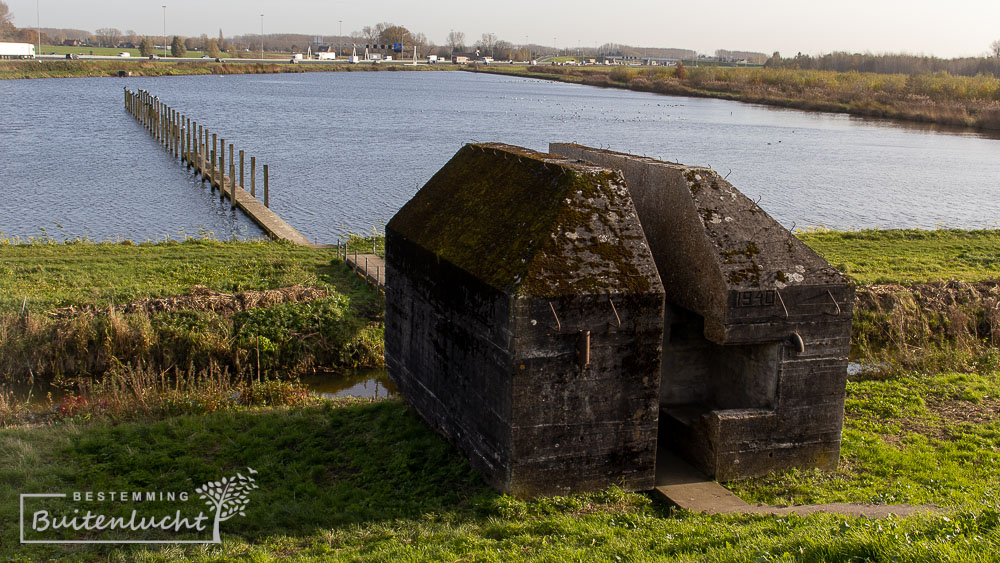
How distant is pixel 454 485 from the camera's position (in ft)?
30.9

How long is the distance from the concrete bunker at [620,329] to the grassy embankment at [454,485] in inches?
17.9

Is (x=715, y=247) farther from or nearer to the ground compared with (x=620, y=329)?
farther from the ground

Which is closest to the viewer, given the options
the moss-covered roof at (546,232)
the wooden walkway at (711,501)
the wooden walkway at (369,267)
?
the wooden walkway at (711,501)

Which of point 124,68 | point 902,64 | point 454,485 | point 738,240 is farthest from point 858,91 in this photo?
point 124,68

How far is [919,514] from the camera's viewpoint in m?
7.32

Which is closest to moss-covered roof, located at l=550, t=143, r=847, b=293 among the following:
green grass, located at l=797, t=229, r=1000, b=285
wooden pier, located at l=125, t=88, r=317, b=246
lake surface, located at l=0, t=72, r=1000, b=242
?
lake surface, located at l=0, t=72, r=1000, b=242

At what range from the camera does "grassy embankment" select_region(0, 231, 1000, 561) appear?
6.97m

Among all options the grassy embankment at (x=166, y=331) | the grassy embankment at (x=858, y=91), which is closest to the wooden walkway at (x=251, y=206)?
the grassy embankment at (x=166, y=331)

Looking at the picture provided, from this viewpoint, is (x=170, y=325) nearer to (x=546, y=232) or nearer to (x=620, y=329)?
(x=546, y=232)

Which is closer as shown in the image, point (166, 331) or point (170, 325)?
point (166, 331)

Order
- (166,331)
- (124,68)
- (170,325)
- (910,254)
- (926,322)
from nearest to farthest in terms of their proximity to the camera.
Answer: (166,331)
(170,325)
(926,322)
(910,254)
(124,68)

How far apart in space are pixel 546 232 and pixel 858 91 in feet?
307

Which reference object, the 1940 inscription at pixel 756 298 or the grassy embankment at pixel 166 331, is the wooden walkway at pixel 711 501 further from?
the grassy embankment at pixel 166 331

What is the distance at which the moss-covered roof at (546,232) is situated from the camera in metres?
8.76
